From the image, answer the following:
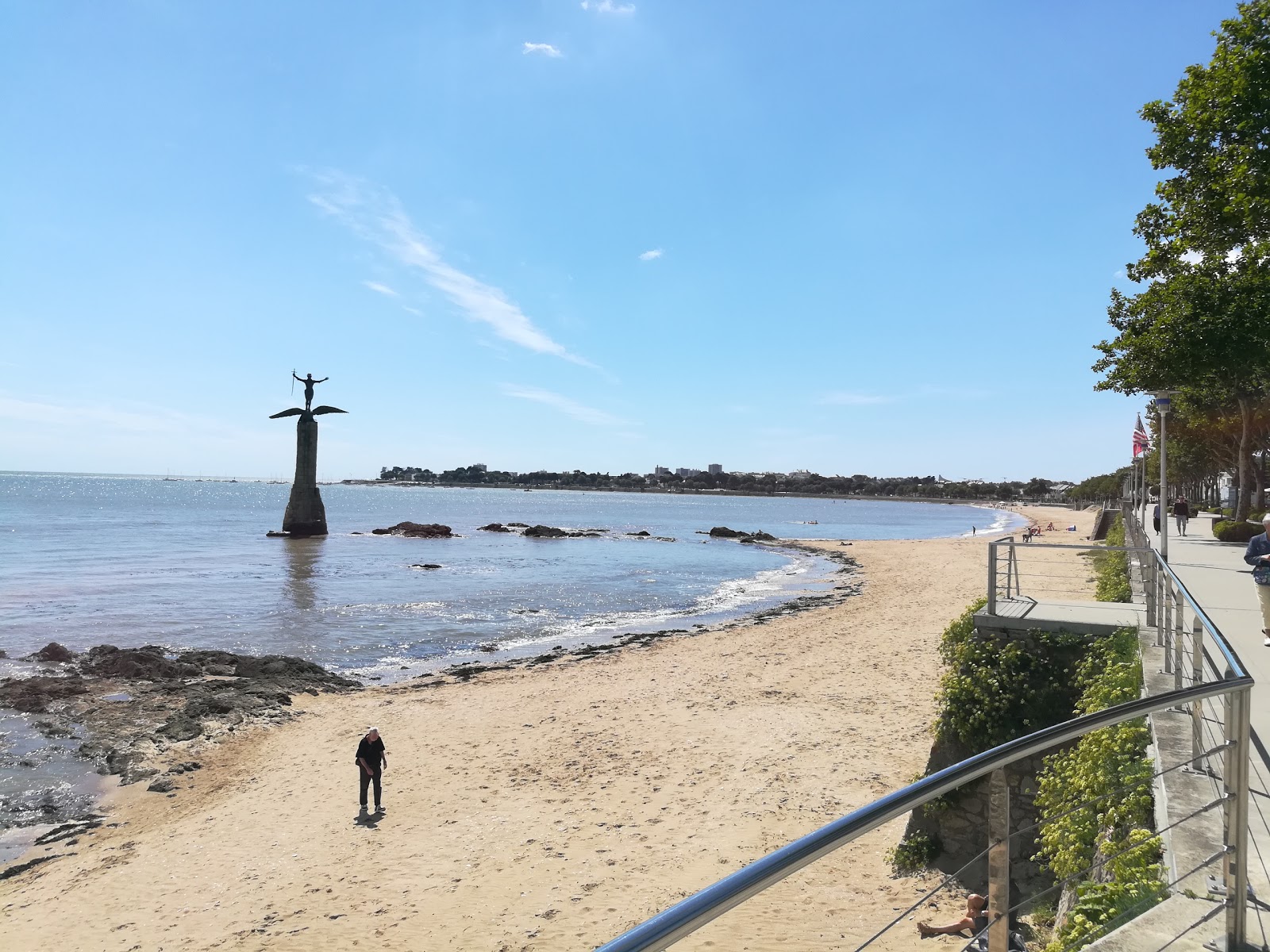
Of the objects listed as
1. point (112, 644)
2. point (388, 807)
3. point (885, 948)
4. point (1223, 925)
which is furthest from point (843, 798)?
point (112, 644)

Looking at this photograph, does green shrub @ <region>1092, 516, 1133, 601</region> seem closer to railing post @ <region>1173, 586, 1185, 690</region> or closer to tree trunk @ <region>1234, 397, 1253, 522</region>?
railing post @ <region>1173, 586, 1185, 690</region>

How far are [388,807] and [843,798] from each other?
6.51m

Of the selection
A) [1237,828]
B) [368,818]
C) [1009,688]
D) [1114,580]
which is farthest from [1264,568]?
[368,818]

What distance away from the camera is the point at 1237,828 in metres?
2.98

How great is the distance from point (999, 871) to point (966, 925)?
17.7 ft

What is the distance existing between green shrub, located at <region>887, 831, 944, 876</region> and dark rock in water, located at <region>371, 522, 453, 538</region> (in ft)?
209

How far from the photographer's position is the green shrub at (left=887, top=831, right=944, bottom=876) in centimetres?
837

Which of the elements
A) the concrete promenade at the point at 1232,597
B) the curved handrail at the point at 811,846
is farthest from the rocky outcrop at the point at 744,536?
the curved handrail at the point at 811,846

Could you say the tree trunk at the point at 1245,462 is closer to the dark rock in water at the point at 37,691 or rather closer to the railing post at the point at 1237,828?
the railing post at the point at 1237,828

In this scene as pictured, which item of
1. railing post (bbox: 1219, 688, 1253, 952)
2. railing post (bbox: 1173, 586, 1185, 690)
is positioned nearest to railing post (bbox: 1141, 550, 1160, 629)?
railing post (bbox: 1173, 586, 1185, 690)

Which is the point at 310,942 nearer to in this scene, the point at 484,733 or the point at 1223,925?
the point at 484,733

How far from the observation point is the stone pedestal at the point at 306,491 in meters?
60.7

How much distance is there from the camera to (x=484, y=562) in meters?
49.1

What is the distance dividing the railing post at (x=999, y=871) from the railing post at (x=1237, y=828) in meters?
1.27
